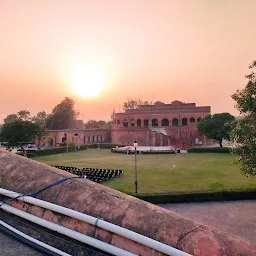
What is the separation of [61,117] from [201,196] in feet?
259

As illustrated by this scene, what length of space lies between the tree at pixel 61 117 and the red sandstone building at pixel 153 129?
78.0 feet

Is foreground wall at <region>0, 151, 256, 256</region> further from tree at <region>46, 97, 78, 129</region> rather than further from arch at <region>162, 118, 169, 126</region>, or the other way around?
tree at <region>46, 97, 78, 129</region>

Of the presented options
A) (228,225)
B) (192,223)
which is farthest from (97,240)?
(228,225)

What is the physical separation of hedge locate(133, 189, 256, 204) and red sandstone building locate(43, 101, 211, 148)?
43101 millimetres

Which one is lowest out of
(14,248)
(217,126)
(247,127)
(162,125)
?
(14,248)

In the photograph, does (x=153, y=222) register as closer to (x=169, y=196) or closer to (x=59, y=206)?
(x=59, y=206)

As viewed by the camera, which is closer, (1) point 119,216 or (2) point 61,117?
(1) point 119,216

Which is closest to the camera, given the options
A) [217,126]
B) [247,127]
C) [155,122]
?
[247,127]

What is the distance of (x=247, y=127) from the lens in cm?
1365

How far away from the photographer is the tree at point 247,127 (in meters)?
13.4

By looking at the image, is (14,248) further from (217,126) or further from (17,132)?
(217,126)

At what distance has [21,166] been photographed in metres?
3.92

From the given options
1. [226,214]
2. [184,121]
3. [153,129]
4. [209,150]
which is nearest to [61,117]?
[153,129]

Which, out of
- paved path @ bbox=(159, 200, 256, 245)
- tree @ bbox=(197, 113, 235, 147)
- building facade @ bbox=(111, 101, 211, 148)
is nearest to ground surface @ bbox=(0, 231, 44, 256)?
paved path @ bbox=(159, 200, 256, 245)
